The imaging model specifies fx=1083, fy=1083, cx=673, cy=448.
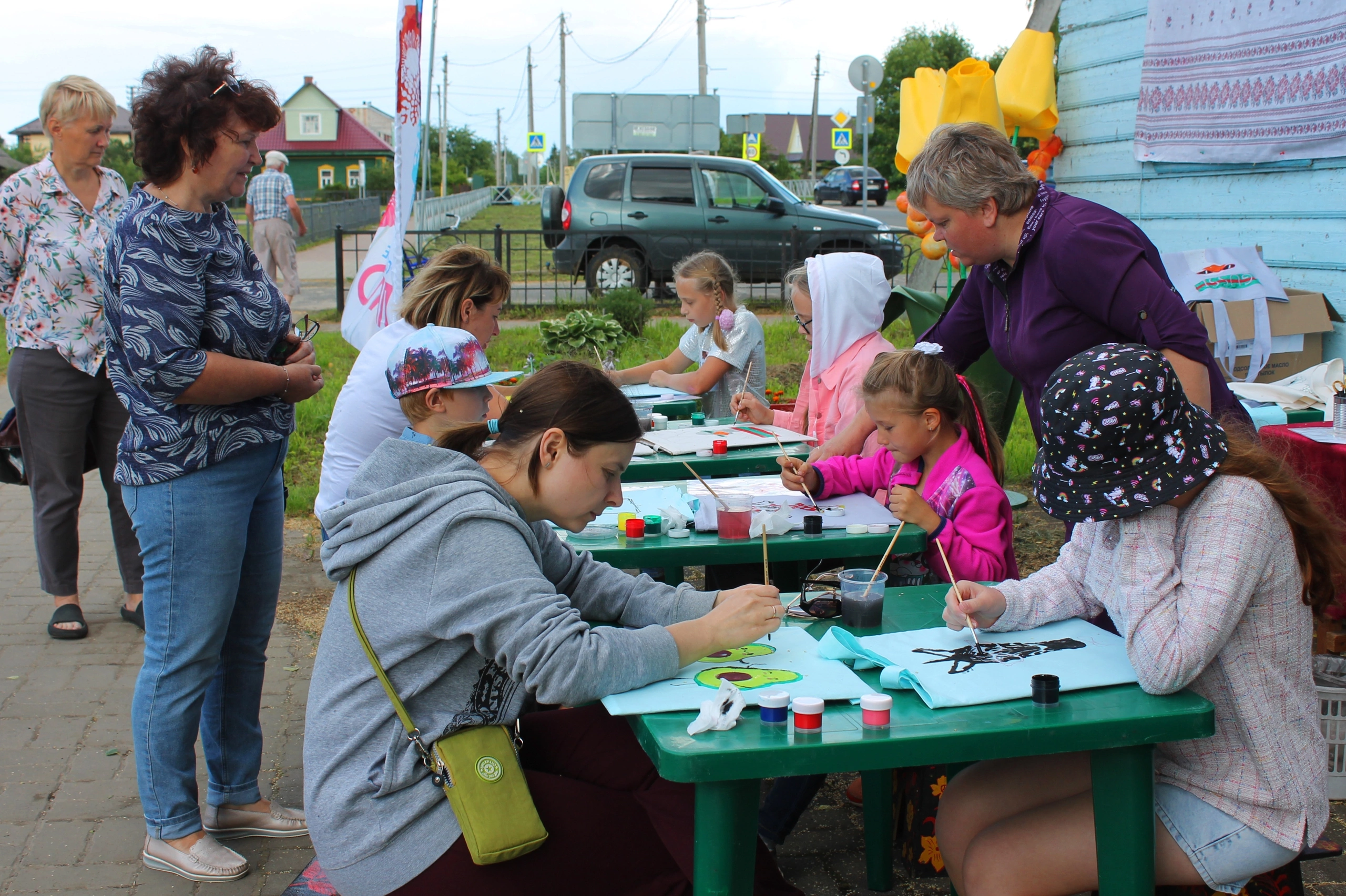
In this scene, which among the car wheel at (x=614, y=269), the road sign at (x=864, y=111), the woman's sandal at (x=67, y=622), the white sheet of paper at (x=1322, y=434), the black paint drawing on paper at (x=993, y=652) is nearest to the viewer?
the black paint drawing on paper at (x=993, y=652)

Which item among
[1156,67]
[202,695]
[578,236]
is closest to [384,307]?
[202,695]

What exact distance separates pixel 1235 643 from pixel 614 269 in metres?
11.3

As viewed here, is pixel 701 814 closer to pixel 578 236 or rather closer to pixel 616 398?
pixel 616 398

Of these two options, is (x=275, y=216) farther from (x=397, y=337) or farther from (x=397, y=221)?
(x=397, y=337)

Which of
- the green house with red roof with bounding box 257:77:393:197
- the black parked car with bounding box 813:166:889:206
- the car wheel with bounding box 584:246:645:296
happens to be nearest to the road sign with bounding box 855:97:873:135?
the car wheel with bounding box 584:246:645:296

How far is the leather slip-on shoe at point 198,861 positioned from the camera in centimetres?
274

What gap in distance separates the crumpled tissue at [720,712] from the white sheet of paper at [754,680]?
32 millimetres

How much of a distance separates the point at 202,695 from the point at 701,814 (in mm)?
1596

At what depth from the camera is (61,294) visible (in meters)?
4.18

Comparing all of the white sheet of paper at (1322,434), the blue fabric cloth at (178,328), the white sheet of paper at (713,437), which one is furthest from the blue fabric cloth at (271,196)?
the white sheet of paper at (1322,434)

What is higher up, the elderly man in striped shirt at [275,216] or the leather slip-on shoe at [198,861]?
the elderly man in striped shirt at [275,216]

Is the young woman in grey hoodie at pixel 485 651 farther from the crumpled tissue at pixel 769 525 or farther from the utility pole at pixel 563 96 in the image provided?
the utility pole at pixel 563 96

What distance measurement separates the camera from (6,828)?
3016mm

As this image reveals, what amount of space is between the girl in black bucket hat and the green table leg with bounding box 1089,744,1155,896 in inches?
3.5
